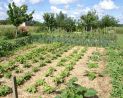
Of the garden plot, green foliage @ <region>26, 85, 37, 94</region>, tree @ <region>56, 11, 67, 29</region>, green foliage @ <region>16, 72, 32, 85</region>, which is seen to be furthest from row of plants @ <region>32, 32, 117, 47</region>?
tree @ <region>56, 11, 67, 29</region>

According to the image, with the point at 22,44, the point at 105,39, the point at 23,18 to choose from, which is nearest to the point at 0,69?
the point at 22,44

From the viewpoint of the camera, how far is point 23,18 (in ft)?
87.4

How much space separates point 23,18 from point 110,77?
1876 centimetres

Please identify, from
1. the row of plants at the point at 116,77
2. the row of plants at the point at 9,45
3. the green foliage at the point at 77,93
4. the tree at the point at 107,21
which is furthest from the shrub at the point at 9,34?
the tree at the point at 107,21

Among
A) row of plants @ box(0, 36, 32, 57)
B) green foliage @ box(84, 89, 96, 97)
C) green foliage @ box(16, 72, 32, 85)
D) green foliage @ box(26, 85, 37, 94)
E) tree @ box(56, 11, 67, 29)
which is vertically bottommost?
green foliage @ box(26, 85, 37, 94)

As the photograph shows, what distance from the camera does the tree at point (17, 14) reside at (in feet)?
87.1

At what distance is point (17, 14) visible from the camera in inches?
1059

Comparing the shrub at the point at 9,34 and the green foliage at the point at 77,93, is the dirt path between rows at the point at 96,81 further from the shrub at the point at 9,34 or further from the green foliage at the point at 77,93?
the shrub at the point at 9,34

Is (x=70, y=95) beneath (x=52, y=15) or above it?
beneath

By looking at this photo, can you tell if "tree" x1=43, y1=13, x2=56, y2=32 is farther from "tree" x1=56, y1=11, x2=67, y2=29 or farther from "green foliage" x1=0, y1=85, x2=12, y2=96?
"green foliage" x1=0, y1=85, x2=12, y2=96

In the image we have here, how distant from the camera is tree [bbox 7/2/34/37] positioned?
26.5m

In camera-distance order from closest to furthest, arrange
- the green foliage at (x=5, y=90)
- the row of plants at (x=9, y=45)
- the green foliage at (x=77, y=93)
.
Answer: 1. the green foliage at (x=77, y=93)
2. the green foliage at (x=5, y=90)
3. the row of plants at (x=9, y=45)

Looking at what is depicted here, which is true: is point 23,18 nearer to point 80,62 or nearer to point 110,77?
point 80,62

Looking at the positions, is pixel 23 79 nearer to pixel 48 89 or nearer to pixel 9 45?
pixel 48 89
